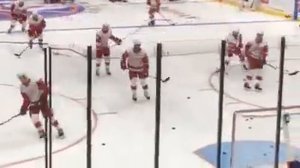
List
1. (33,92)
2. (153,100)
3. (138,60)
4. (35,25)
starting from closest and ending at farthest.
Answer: (33,92) < (138,60) < (153,100) < (35,25)

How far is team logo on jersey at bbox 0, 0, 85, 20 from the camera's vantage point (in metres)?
14.1

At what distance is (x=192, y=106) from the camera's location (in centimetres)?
747

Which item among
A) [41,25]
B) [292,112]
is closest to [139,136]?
[292,112]

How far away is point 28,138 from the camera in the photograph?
Answer: 6297 mm

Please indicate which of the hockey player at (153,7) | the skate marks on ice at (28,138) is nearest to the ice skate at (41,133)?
the skate marks on ice at (28,138)

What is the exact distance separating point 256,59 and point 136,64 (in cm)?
149

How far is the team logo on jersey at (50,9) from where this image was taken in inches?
557

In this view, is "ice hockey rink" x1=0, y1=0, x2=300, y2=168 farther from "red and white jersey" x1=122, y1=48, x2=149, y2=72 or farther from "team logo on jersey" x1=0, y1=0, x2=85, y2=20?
"team logo on jersey" x1=0, y1=0, x2=85, y2=20

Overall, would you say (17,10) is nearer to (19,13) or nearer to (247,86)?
(19,13)

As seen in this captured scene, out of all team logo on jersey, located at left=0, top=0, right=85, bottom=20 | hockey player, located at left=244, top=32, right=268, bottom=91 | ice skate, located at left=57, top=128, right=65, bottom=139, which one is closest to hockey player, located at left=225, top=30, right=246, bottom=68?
hockey player, located at left=244, top=32, right=268, bottom=91

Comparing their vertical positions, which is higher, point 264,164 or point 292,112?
point 292,112

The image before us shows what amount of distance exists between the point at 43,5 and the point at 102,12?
1.60 metres

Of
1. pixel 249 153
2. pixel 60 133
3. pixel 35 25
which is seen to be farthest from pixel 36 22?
pixel 249 153

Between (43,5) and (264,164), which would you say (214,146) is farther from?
(43,5)
